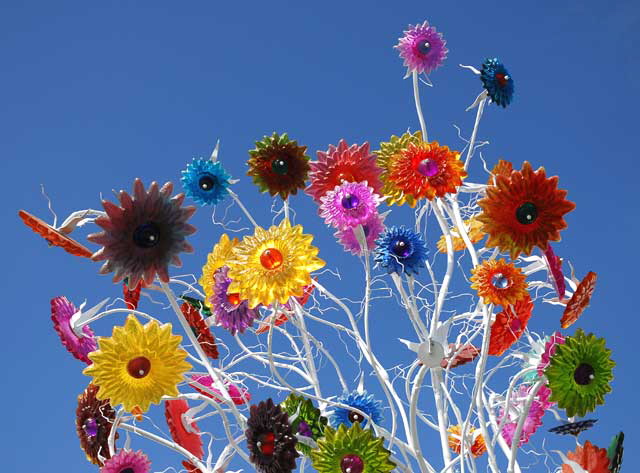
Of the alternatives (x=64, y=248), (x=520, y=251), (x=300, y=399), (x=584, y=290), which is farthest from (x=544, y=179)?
(x=64, y=248)

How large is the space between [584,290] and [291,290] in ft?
3.59

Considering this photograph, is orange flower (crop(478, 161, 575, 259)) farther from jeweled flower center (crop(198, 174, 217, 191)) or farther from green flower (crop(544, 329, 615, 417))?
jeweled flower center (crop(198, 174, 217, 191))

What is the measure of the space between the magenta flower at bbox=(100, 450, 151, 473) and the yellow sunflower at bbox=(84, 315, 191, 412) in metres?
0.53

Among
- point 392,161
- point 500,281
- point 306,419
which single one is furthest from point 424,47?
point 306,419

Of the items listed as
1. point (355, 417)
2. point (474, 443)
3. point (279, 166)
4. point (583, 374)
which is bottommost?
point (583, 374)

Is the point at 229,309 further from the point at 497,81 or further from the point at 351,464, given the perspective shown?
the point at 497,81

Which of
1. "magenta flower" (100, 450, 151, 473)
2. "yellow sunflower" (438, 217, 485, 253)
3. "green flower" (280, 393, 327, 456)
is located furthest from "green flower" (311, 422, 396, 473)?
"yellow sunflower" (438, 217, 485, 253)

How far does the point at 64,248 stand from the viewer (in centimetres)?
247

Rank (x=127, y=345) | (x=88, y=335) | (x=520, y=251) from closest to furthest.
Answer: (x=127, y=345)
(x=520, y=251)
(x=88, y=335)

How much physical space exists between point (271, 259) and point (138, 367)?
516 mm

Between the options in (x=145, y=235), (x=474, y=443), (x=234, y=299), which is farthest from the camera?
(x=474, y=443)

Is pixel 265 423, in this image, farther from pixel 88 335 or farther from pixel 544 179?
pixel 544 179

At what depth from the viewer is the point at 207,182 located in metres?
3.23

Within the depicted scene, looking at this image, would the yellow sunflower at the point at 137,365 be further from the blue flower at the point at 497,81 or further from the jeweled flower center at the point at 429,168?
the blue flower at the point at 497,81
